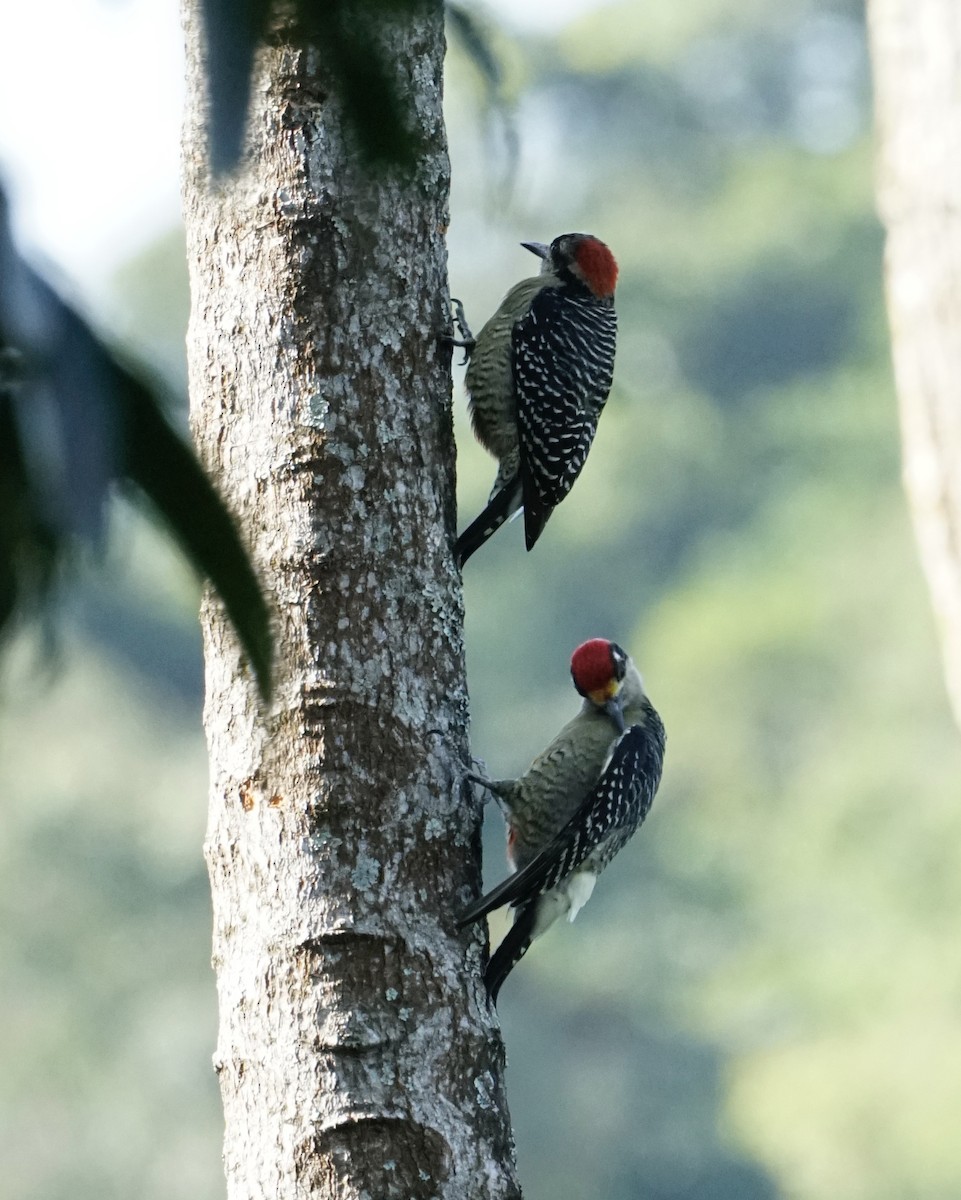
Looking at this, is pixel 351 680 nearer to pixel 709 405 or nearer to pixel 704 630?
pixel 704 630

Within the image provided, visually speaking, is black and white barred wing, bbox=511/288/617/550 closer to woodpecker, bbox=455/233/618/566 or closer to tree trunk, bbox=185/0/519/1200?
woodpecker, bbox=455/233/618/566

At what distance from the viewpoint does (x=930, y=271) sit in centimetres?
375

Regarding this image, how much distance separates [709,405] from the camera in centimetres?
2633

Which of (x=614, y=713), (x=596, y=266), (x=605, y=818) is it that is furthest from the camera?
(x=596, y=266)

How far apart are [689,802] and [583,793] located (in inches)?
736

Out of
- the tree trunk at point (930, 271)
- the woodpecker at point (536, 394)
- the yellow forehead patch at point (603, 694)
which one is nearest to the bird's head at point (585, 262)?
the woodpecker at point (536, 394)

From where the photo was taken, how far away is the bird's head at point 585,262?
483 cm

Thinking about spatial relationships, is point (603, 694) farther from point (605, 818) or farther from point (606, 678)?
point (605, 818)

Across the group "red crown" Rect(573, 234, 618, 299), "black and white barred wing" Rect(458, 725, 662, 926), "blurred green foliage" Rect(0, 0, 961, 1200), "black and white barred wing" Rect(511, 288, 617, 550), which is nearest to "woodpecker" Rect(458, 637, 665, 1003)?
"black and white barred wing" Rect(458, 725, 662, 926)

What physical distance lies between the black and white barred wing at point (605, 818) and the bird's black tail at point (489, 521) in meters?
0.55

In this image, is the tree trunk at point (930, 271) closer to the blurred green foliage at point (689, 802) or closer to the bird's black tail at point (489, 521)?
the bird's black tail at point (489, 521)

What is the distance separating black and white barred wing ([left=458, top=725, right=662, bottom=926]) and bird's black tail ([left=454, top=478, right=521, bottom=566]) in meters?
0.55

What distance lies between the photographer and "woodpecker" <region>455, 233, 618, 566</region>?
4184 millimetres

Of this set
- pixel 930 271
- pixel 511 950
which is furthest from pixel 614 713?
pixel 930 271
